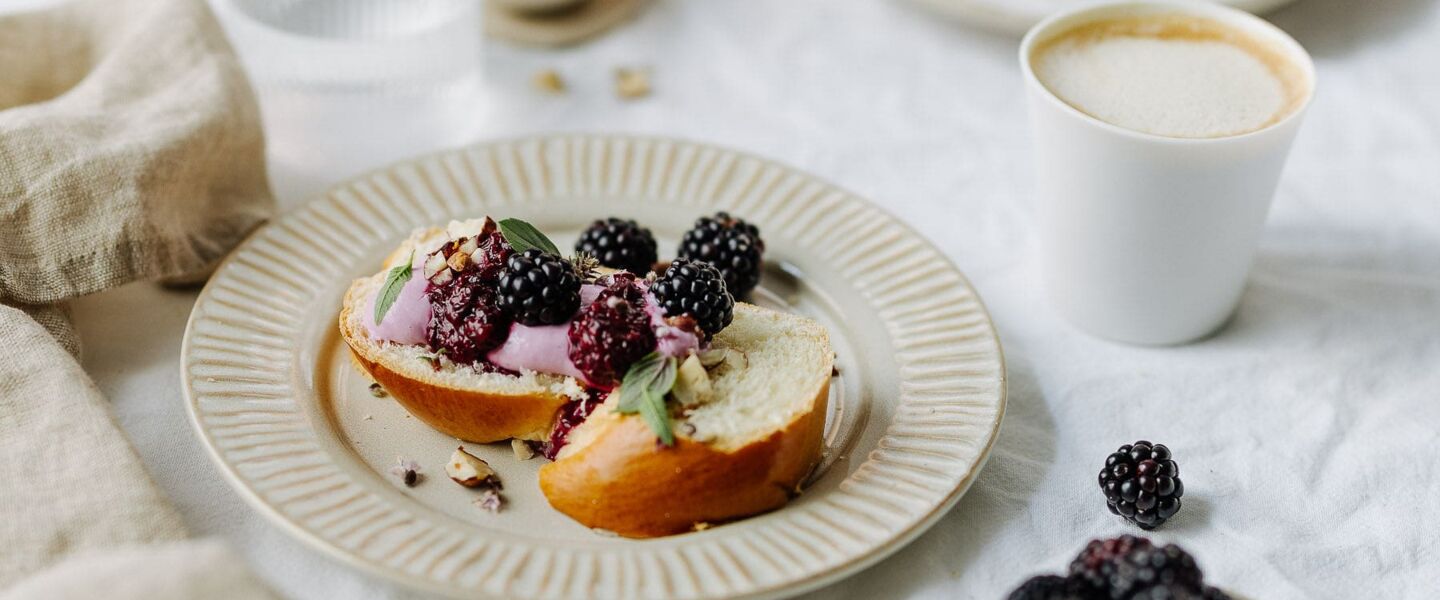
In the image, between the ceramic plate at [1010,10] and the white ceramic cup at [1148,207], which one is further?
the ceramic plate at [1010,10]

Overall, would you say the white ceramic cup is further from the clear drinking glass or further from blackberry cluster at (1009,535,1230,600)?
the clear drinking glass

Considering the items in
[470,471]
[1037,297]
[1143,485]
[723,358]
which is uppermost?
[723,358]

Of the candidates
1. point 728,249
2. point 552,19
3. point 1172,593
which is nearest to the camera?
point 1172,593

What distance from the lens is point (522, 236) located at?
6.38 ft

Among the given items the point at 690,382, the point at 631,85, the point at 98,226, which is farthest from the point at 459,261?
the point at 631,85

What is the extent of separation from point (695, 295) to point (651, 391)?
0.16 meters

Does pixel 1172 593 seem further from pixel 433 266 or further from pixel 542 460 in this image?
pixel 433 266

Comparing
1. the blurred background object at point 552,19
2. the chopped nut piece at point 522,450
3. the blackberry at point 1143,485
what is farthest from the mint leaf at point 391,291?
the blurred background object at point 552,19

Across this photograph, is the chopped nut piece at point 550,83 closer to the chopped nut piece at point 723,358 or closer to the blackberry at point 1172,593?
the chopped nut piece at point 723,358

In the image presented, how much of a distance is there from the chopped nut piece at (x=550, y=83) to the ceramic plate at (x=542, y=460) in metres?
0.49

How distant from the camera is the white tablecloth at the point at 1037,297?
73.0 inches

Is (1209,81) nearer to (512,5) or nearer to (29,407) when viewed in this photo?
(512,5)

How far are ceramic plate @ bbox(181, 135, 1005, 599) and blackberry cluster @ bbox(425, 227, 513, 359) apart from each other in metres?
0.17

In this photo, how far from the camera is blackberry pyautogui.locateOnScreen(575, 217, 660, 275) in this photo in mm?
2201
